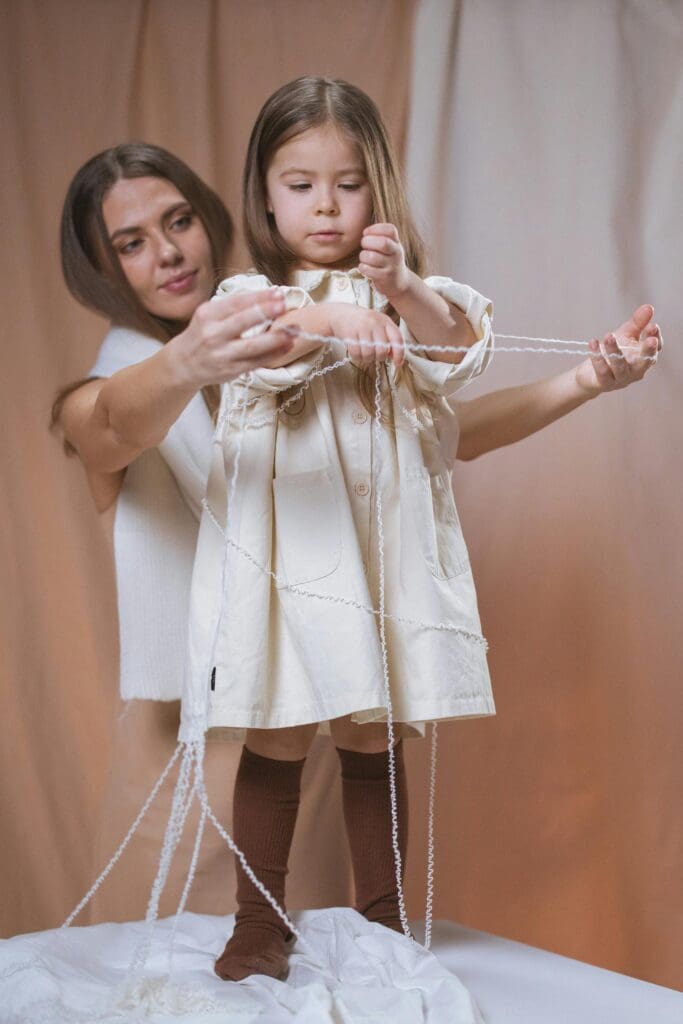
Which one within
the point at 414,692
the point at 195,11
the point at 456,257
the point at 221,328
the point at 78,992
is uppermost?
the point at 195,11

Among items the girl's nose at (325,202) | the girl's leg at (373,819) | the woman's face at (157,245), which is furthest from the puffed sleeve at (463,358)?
the woman's face at (157,245)

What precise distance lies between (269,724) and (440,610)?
19cm

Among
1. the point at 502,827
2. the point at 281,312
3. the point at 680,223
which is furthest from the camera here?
the point at 502,827

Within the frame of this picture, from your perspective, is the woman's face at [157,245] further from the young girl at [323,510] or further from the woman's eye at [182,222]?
the young girl at [323,510]

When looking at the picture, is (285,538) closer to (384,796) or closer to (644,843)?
(384,796)

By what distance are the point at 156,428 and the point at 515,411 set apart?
1.29 feet

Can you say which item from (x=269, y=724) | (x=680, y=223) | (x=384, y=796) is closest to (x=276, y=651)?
(x=269, y=724)

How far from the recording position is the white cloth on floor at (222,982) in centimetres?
96

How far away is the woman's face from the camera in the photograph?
56.1 inches

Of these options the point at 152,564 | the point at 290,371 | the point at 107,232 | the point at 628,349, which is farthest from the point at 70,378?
the point at 628,349

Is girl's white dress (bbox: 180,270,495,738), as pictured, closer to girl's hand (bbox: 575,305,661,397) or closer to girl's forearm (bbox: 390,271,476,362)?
girl's forearm (bbox: 390,271,476,362)

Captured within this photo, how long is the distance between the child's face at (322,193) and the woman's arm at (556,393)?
0.86ft

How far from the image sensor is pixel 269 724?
3.43 feet

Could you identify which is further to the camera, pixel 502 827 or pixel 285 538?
pixel 502 827
